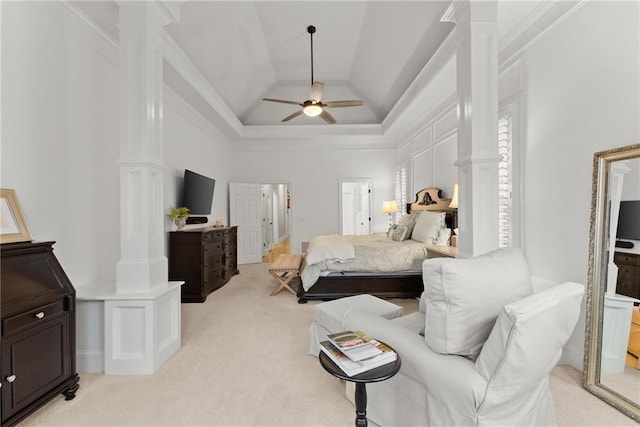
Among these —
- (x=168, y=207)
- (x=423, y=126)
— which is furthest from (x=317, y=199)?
A: (x=168, y=207)

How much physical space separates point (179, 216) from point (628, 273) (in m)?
4.68

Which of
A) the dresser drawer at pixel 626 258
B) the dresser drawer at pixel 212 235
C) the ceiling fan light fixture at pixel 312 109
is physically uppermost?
the ceiling fan light fixture at pixel 312 109

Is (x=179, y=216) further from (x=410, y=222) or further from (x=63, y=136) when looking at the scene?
(x=410, y=222)

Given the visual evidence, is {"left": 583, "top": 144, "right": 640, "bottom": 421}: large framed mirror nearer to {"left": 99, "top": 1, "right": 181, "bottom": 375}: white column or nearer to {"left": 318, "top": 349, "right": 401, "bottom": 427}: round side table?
{"left": 318, "top": 349, "right": 401, "bottom": 427}: round side table

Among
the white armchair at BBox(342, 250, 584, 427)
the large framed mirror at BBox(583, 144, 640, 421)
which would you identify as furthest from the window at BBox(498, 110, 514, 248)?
the white armchair at BBox(342, 250, 584, 427)

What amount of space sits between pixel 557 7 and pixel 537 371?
272 cm

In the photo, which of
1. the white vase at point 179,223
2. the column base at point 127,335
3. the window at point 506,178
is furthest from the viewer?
the white vase at point 179,223

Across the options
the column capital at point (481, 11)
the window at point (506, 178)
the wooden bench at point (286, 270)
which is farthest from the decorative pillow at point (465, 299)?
the wooden bench at point (286, 270)

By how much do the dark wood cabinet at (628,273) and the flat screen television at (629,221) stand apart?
0.12 metres

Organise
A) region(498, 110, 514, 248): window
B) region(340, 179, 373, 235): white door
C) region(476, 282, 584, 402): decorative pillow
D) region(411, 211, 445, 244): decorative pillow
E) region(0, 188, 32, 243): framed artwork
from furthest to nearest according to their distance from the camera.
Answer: region(340, 179, 373, 235): white door → region(411, 211, 445, 244): decorative pillow → region(498, 110, 514, 248): window → region(0, 188, 32, 243): framed artwork → region(476, 282, 584, 402): decorative pillow

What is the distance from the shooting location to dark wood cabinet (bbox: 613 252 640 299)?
1794mm

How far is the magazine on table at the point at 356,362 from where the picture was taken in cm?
125

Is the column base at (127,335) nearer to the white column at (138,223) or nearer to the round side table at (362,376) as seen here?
the white column at (138,223)

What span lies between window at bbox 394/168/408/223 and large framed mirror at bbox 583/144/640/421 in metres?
4.37
